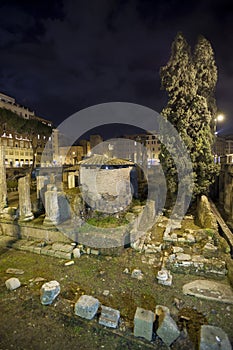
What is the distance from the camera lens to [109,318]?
13.1ft

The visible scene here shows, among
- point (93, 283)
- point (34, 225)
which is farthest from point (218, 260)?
point (34, 225)

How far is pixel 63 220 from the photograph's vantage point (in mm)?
8711

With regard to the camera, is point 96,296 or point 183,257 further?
point 183,257

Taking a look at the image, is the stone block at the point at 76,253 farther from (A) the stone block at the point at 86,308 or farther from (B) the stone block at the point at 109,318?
(B) the stone block at the point at 109,318

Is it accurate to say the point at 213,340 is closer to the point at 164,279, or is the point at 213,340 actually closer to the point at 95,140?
the point at 164,279

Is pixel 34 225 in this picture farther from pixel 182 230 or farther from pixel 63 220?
pixel 182 230

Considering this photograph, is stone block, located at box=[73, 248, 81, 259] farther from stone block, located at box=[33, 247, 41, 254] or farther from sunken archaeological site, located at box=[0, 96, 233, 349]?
stone block, located at box=[33, 247, 41, 254]

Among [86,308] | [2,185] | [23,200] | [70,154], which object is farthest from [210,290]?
[70,154]

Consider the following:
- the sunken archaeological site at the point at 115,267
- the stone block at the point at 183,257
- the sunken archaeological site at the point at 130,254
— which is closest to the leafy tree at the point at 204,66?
the sunken archaeological site at the point at 130,254

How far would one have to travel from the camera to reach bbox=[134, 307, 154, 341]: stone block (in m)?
3.66

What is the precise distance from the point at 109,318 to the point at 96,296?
1.08 meters

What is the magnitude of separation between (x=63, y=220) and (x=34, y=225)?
1277mm

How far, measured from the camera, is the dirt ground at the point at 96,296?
146 inches

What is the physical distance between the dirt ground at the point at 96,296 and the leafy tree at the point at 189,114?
7431 millimetres
